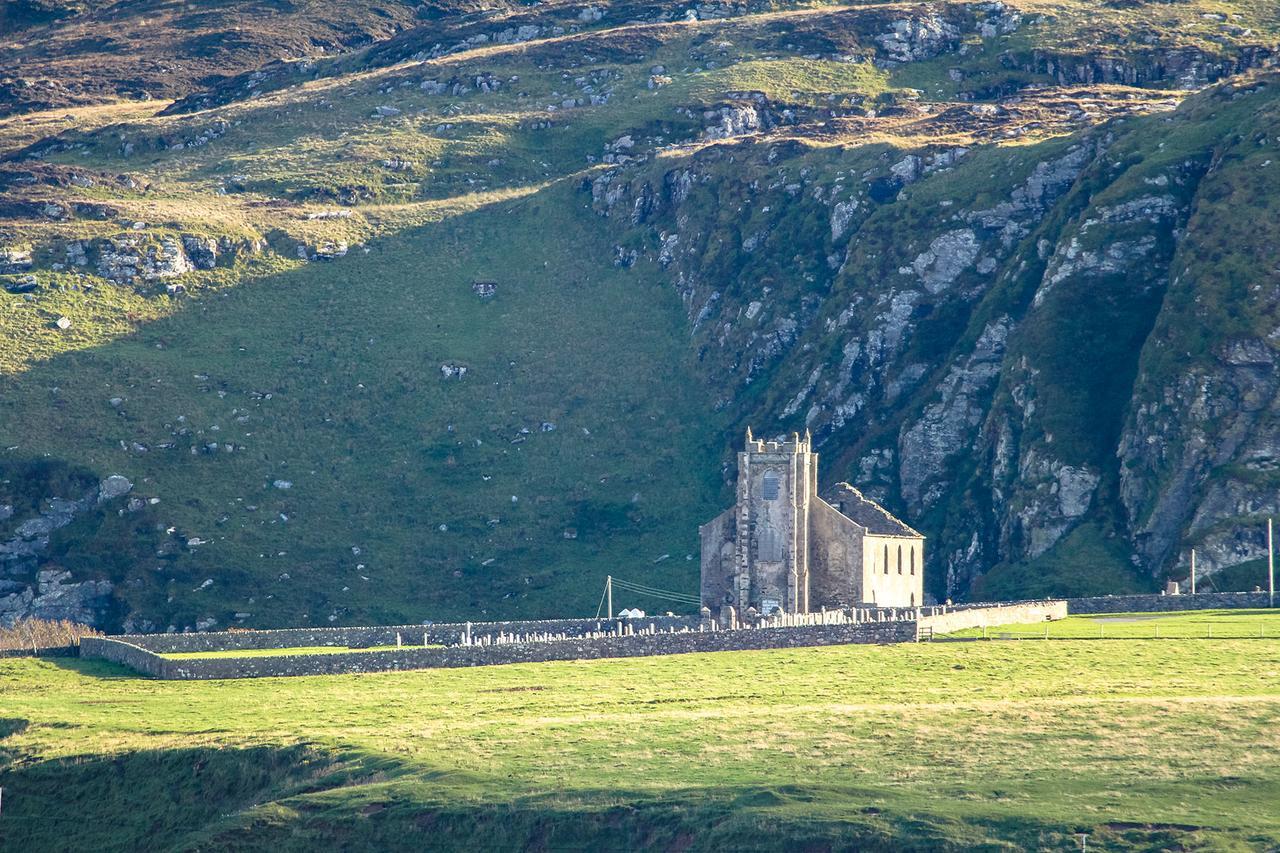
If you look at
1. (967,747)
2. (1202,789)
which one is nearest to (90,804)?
(967,747)

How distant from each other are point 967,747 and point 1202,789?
8698 mm

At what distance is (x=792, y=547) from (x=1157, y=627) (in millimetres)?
23261

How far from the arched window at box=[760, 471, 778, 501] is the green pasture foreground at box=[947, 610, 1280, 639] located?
1696 cm

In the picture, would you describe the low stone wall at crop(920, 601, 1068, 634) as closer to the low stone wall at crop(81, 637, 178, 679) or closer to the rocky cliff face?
the rocky cliff face

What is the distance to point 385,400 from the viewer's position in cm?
17425

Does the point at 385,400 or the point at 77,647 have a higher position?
the point at 385,400

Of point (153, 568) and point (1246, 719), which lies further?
point (153, 568)

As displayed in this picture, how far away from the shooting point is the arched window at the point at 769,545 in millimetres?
113688

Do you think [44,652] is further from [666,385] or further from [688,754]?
[666,385]

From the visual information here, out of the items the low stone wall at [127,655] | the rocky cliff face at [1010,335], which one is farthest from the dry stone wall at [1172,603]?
the low stone wall at [127,655]

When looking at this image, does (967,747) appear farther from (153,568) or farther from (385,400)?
(385,400)

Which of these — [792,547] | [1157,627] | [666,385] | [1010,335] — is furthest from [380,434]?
[1157,627]

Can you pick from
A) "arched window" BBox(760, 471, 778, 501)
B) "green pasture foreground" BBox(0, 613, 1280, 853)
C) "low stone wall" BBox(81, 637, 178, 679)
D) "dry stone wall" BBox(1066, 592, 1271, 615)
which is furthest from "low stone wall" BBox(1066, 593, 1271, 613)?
"low stone wall" BBox(81, 637, 178, 679)

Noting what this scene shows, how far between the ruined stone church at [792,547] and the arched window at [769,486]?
5cm
